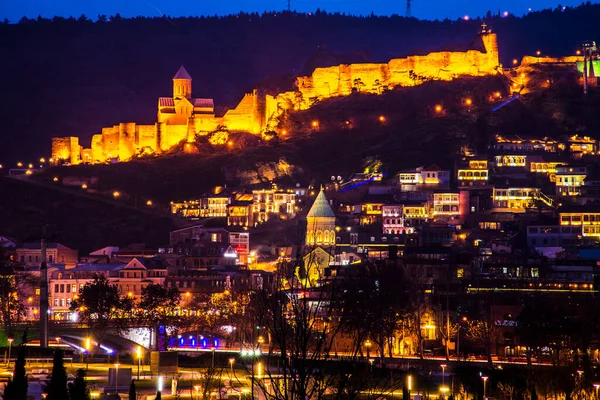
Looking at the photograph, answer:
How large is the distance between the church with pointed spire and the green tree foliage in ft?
85.4

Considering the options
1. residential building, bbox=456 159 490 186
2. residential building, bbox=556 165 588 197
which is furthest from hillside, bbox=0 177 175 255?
residential building, bbox=556 165 588 197

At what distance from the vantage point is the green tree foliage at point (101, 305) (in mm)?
80875

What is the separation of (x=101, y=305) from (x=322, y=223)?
32.6 metres

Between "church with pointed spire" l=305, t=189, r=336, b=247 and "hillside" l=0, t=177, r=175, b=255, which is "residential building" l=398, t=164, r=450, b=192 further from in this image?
"hillside" l=0, t=177, r=175, b=255

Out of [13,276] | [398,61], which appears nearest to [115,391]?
[13,276]

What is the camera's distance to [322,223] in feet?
364

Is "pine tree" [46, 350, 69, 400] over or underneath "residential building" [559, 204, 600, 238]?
underneath

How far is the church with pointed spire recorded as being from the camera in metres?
110

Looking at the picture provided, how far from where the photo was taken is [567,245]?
107312 mm

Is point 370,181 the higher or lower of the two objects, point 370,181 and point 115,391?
the higher

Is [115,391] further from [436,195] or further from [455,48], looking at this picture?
[455,48]

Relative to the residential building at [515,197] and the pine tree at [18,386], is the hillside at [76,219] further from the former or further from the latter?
the pine tree at [18,386]

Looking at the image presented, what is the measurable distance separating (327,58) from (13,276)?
85704 millimetres

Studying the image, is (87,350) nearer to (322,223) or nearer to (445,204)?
(322,223)
